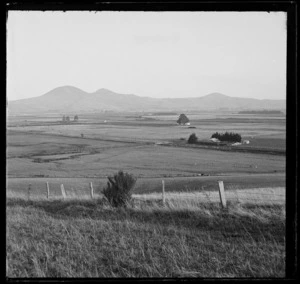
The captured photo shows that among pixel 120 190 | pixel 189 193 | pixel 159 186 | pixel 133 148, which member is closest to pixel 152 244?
pixel 120 190

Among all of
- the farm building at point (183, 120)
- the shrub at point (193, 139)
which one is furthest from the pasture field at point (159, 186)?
the farm building at point (183, 120)

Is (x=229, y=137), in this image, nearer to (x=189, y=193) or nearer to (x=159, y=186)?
(x=159, y=186)

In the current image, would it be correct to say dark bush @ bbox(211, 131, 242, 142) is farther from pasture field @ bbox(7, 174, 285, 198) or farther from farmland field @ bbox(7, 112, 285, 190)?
pasture field @ bbox(7, 174, 285, 198)

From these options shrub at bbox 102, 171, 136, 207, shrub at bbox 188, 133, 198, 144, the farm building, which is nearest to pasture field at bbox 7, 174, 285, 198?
shrub at bbox 102, 171, 136, 207

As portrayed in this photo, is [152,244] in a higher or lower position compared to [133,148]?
higher

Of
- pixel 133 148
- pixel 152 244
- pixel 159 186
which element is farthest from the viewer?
pixel 133 148
